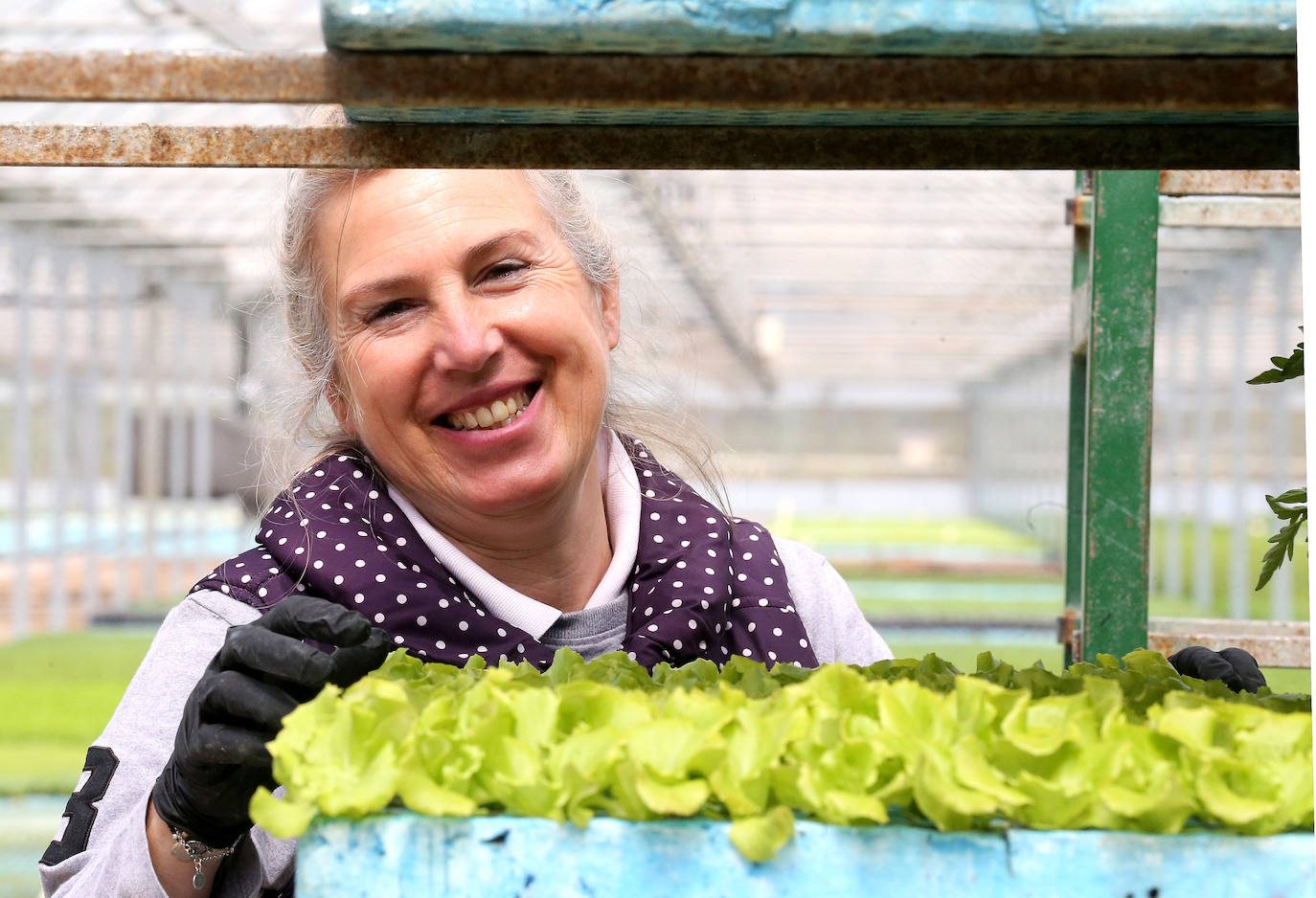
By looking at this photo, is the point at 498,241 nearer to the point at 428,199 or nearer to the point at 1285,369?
the point at 428,199

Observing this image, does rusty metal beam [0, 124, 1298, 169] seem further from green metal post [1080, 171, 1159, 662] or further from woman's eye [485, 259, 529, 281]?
green metal post [1080, 171, 1159, 662]

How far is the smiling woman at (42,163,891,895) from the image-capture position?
3.34ft

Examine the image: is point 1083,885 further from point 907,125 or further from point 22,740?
point 22,740

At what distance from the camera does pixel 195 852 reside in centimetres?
90

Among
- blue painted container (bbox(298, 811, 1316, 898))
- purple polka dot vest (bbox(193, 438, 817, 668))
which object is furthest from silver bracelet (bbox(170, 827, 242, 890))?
blue painted container (bbox(298, 811, 1316, 898))

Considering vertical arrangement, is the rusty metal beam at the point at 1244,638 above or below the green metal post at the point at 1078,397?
below

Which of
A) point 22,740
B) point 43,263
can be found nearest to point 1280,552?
point 22,740

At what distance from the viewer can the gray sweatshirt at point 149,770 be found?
3.09ft

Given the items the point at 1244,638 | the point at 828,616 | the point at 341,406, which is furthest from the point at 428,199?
the point at 1244,638

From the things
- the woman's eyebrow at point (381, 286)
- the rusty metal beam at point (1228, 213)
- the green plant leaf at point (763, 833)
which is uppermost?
the rusty metal beam at point (1228, 213)

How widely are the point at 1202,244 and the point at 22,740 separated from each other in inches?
274

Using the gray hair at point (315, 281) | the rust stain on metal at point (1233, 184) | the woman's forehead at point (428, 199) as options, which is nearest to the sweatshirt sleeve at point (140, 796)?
the gray hair at point (315, 281)

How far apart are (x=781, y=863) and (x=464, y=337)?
59 cm

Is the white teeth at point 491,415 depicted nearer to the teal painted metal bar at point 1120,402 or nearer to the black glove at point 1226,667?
the black glove at point 1226,667
